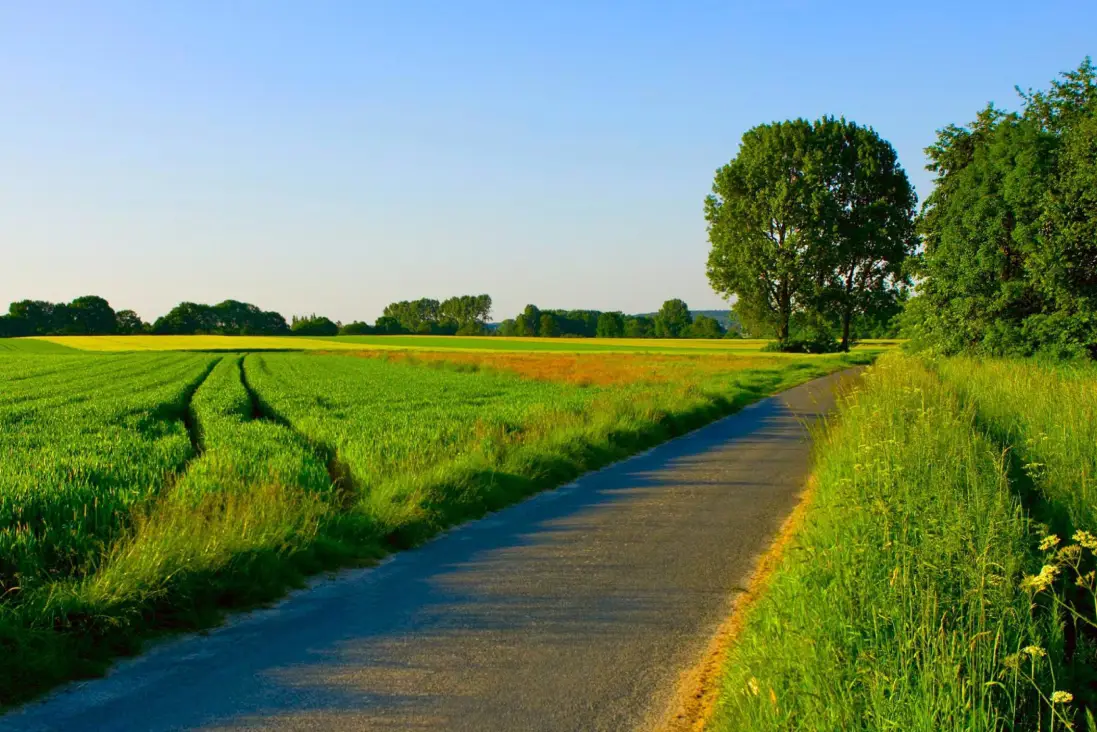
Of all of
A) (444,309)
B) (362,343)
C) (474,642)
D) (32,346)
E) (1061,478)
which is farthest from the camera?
(444,309)

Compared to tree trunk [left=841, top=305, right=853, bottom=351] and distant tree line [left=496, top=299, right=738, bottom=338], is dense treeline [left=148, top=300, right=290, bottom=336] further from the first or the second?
tree trunk [left=841, top=305, right=853, bottom=351]

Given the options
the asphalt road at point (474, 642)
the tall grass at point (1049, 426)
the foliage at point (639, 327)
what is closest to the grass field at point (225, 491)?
the asphalt road at point (474, 642)

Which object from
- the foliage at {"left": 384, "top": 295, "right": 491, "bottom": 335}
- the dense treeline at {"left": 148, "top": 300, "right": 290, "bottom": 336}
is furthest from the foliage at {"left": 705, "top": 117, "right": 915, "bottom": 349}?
the foliage at {"left": 384, "top": 295, "right": 491, "bottom": 335}

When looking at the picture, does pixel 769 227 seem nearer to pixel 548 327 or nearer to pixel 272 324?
pixel 548 327

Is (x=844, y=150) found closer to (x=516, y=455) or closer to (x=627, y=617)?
(x=516, y=455)

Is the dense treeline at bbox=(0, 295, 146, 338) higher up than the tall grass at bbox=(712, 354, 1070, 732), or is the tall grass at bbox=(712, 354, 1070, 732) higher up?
the dense treeline at bbox=(0, 295, 146, 338)

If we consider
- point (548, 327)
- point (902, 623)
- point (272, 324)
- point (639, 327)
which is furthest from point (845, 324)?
point (272, 324)

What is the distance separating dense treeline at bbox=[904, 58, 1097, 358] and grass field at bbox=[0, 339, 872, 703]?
8793 mm

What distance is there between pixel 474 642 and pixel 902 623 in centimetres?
279

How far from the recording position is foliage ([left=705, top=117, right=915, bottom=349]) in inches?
2201

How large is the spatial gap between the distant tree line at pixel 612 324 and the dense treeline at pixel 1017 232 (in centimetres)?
9895

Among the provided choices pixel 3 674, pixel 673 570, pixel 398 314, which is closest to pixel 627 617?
pixel 673 570

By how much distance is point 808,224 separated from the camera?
5559cm

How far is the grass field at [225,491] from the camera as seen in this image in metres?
5.54
